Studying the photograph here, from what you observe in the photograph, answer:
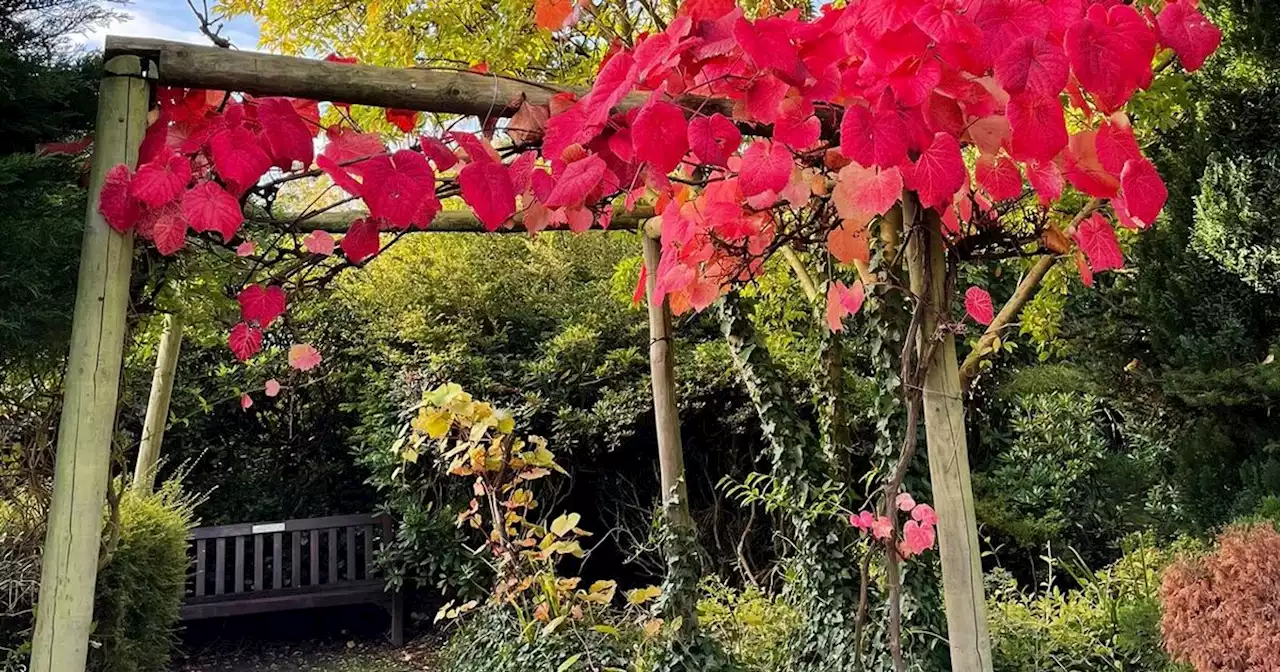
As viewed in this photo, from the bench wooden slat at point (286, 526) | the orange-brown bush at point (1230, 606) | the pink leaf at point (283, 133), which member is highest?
the pink leaf at point (283, 133)

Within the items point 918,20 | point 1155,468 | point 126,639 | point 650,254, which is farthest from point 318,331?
point 918,20

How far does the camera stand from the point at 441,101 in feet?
4.84

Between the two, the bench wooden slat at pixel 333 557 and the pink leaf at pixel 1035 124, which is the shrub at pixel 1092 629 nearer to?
the pink leaf at pixel 1035 124

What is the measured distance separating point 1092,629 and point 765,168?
2.56 meters

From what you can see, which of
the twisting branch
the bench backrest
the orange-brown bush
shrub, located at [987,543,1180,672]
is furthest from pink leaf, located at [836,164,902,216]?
the bench backrest

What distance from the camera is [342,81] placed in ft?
4.64

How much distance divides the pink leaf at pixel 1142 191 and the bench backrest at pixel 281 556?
4452mm

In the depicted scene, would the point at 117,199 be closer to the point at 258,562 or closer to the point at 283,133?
the point at 283,133

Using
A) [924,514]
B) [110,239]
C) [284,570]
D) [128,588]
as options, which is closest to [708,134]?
[110,239]

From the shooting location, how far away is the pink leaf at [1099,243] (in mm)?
1599

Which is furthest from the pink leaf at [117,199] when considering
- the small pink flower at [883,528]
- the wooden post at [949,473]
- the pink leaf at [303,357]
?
the small pink flower at [883,528]

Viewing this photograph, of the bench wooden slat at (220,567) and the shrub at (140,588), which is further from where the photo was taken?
the bench wooden slat at (220,567)

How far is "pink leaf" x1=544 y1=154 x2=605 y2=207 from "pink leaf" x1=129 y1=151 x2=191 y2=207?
553 millimetres

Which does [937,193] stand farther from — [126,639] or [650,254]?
[126,639]
